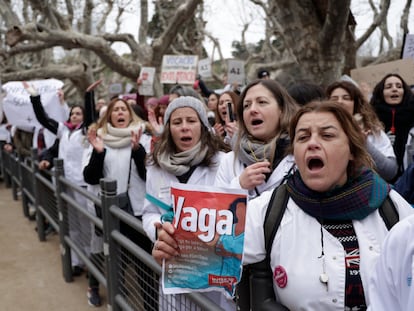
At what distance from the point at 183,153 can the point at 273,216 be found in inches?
40.6

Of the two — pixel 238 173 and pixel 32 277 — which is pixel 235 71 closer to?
pixel 32 277

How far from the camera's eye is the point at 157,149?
8.01ft

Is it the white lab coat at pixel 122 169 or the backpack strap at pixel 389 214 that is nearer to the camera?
the backpack strap at pixel 389 214

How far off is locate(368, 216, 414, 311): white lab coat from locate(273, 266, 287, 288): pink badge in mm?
Result: 319

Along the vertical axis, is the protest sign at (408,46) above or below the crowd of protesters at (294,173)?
above

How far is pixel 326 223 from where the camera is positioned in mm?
1357

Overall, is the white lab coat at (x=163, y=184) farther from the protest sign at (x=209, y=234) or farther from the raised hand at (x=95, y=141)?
the raised hand at (x=95, y=141)

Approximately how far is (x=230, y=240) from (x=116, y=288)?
1.70m

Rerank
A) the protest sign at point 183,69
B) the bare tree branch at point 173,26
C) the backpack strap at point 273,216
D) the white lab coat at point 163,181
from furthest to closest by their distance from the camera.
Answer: the bare tree branch at point 173,26, the protest sign at point 183,69, the white lab coat at point 163,181, the backpack strap at point 273,216

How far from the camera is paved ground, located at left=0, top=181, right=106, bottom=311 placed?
151 inches

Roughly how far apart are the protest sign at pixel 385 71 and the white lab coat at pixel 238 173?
3556 mm

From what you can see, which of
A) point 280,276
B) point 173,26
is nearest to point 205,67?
point 173,26

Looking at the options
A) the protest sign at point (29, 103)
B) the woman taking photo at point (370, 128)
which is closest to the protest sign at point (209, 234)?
the woman taking photo at point (370, 128)

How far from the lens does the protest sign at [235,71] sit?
21.2 feet
